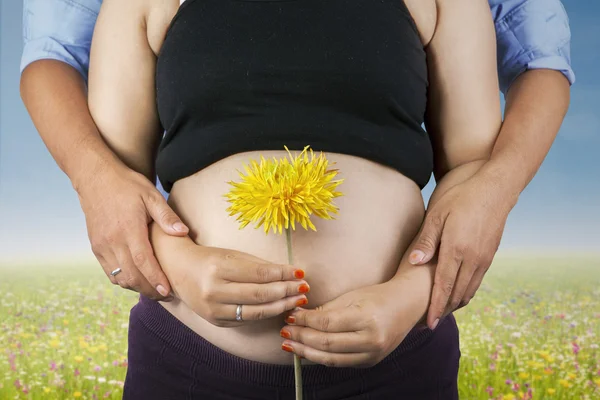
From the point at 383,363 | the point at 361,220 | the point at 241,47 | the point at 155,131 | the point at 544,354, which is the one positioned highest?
the point at 241,47

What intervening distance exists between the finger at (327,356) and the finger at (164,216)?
20 cm

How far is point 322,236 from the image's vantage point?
0.91 meters

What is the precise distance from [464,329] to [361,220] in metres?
1.64

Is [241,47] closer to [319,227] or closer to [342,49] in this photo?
[342,49]

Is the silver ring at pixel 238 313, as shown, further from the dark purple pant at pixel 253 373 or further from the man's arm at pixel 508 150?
the man's arm at pixel 508 150

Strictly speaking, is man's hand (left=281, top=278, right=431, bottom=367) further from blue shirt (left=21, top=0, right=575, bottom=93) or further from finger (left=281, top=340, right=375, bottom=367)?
blue shirt (left=21, top=0, right=575, bottom=93)

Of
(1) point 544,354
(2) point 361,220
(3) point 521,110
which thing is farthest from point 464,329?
(2) point 361,220

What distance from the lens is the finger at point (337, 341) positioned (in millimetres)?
802

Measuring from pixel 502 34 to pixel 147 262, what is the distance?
766 millimetres

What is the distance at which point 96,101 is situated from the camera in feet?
3.48

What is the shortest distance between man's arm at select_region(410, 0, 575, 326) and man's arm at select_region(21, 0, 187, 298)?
1.11 ft

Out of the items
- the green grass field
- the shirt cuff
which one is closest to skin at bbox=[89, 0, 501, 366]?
the shirt cuff

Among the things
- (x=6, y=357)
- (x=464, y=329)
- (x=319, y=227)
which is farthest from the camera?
(x=464, y=329)

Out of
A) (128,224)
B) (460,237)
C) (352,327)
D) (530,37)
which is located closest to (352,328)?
(352,327)
